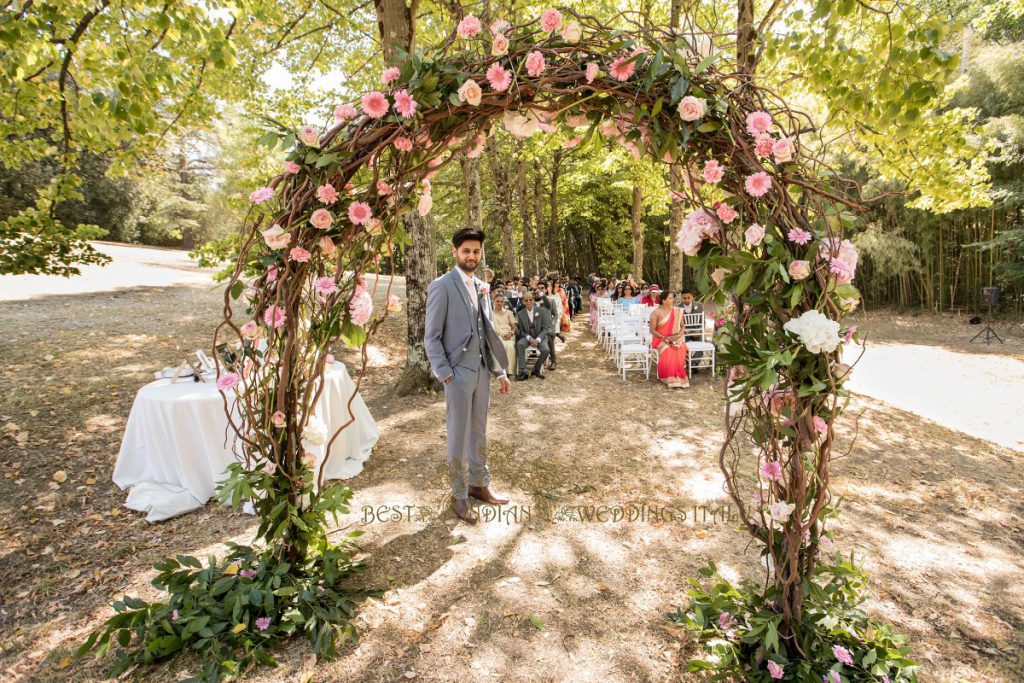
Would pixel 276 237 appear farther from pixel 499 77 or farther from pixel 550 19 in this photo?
pixel 550 19

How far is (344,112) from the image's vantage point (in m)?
2.41

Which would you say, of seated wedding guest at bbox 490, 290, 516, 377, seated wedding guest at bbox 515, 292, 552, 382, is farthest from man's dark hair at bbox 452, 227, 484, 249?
seated wedding guest at bbox 515, 292, 552, 382

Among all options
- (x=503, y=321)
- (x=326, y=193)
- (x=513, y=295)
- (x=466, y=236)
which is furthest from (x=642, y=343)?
(x=326, y=193)

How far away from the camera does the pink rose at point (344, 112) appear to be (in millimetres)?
2406

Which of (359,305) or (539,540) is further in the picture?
(539,540)

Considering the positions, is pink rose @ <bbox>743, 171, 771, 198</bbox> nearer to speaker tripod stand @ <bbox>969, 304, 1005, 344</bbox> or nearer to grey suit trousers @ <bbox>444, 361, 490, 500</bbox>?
grey suit trousers @ <bbox>444, 361, 490, 500</bbox>

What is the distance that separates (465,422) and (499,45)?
7.93 ft

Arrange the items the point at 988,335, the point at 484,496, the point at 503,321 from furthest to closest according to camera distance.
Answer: the point at 988,335 < the point at 503,321 < the point at 484,496

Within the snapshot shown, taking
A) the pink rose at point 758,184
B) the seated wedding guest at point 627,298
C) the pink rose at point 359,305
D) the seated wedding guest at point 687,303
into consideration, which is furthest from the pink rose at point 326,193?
the seated wedding guest at point 627,298

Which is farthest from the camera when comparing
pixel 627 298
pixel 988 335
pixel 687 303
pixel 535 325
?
pixel 627 298

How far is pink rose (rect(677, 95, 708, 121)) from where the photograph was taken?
6.56ft

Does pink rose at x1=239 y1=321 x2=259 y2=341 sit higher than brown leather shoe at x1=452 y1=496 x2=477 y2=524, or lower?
higher

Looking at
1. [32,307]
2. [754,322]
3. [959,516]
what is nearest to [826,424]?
[754,322]

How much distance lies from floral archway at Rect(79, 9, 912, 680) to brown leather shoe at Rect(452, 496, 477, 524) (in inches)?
45.6
